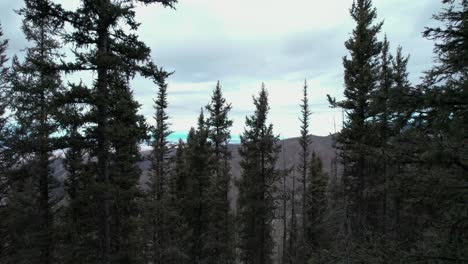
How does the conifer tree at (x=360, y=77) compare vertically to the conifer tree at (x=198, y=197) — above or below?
above

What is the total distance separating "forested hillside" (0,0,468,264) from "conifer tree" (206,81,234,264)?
0.16 metres

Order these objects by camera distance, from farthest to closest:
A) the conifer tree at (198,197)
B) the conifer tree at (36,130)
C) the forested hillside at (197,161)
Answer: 1. the conifer tree at (198,197)
2. the conifer tree at (36,130)
3. the forested hillside at (197,161)

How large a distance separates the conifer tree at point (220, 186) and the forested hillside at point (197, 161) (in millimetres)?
165

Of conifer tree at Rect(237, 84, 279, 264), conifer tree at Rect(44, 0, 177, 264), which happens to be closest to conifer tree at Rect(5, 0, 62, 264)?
conifer tree at Rect(44, 0, 177, 264)

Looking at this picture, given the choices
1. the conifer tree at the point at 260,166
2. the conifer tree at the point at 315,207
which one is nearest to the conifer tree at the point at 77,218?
the conifer tree at the point at 260,166

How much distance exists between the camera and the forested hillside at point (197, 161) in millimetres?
5750

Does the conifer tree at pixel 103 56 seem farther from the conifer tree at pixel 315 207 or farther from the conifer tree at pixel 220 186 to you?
the conifer tree at pixel 315 207

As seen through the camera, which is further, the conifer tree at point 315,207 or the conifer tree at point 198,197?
the conifer tree at point 315,207

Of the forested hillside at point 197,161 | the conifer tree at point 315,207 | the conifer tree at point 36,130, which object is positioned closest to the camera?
the forested hillside at point 197,161

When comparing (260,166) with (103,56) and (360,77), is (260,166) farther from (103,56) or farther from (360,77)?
(103,56)

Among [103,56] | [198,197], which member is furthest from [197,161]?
[103,56]

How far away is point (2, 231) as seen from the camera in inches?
723

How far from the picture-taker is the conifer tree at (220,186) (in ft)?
82.6

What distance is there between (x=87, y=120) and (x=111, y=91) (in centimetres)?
132
